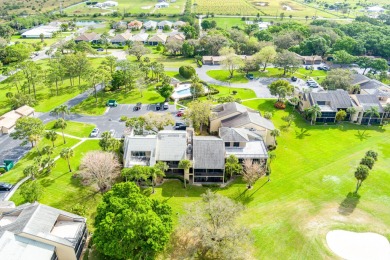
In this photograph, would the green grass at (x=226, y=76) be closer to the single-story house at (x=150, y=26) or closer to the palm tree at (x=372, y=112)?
the palm tree at (x=372, y=112)

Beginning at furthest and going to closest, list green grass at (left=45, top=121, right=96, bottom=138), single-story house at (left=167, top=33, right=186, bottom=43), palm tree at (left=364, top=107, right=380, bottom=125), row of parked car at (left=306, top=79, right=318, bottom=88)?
single-story house at (left=167, top=33, right=186, bottom=43) → row of parked car at (left=306, top=79, right=318, bottom=88) → palm tree at (left=364, top=107, right=380, bottom=125) → green grass at (left=45, top=121, right=96, bottom=138)

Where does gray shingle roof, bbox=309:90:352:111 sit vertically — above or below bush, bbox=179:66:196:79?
above

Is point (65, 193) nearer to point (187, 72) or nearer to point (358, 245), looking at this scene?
point (358, 245)

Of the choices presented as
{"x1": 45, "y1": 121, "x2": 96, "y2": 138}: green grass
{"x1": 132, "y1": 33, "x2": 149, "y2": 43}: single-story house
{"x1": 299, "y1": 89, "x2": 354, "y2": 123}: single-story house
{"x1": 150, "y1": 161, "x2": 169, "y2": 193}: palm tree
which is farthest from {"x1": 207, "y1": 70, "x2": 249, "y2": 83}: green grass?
{"x1": 150, "y1": 161, "x2": 169, "y2": 193}: palm tree

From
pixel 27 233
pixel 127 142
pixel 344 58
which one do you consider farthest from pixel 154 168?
pixel 344 58

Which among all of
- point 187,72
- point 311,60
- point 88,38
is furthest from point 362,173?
point 88,38

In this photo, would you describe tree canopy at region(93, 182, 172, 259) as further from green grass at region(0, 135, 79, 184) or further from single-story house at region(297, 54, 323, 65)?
single-story house at region(297, 54, 323, 65)

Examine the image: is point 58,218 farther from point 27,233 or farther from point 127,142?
point 127,142

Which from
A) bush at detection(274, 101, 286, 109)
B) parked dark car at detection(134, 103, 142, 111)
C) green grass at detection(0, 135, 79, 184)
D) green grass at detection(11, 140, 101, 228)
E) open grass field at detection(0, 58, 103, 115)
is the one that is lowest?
green grass at detection(11, 140, 101, 228)
